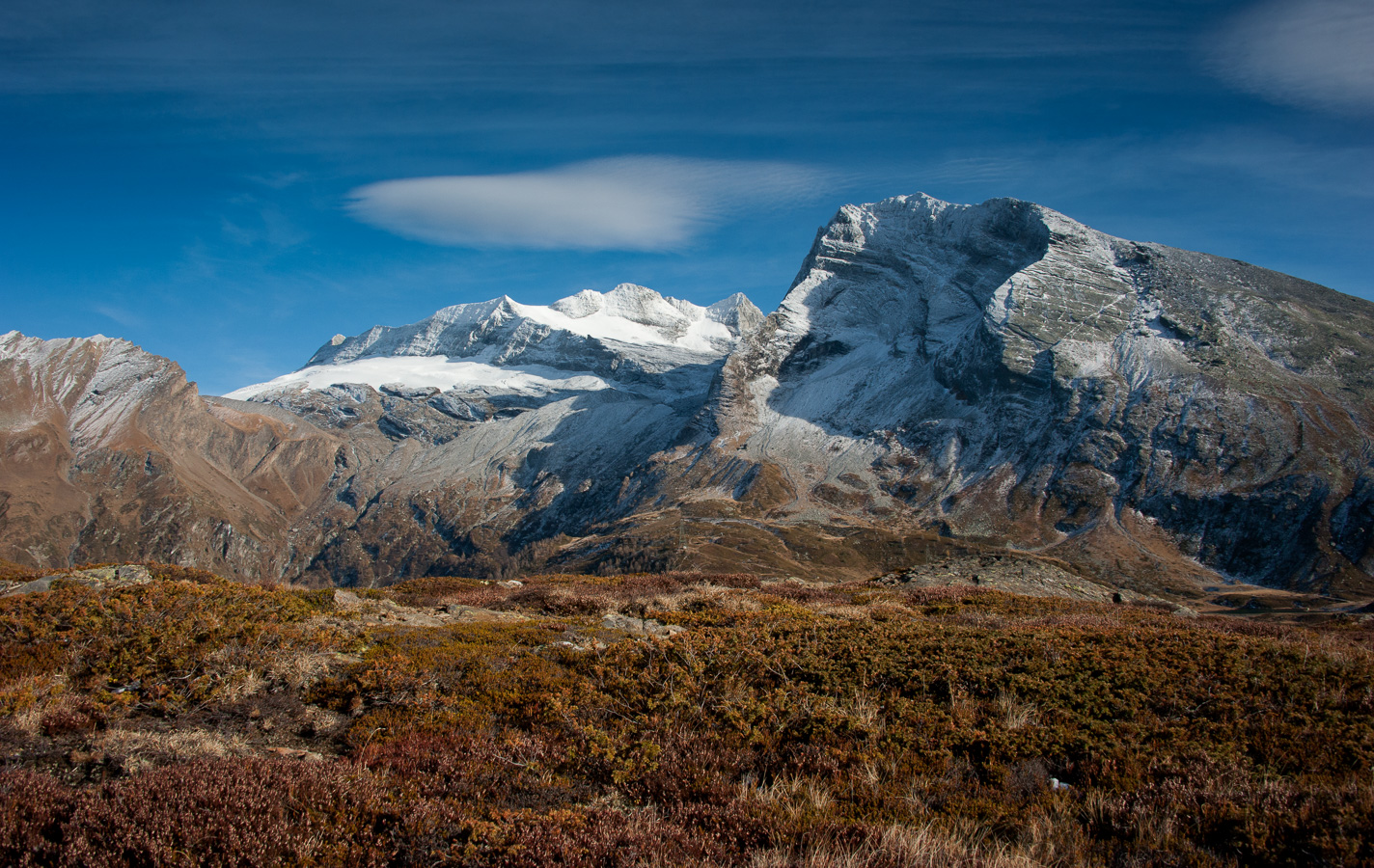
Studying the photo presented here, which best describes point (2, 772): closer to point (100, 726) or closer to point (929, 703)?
point (100, 726)

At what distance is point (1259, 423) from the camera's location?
187 metres

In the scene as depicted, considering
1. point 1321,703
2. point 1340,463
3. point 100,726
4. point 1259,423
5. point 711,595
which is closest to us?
point 100,726

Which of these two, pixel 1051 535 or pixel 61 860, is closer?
pixel 61 860

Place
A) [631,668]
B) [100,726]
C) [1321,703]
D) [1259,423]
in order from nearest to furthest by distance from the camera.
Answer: [100,726] < [1321,703] < [631,668] < [1259,423]

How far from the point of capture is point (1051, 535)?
190 m

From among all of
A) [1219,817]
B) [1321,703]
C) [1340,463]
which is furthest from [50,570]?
[1340,463]

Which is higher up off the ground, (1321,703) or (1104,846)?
(1321,703)

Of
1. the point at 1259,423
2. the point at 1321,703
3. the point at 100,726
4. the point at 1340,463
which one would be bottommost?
the point at 100,726

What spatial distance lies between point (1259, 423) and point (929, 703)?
232 m

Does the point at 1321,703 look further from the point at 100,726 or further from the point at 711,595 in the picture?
the point at 100,726

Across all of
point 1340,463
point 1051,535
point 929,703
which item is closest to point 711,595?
point 929,703

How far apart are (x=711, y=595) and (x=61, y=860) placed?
1967 cm

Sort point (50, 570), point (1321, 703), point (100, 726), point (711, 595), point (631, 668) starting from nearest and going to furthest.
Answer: point (100, 726) < point (1321, 703) < point (631, 668) < point (50, 570) < point (711, 595)

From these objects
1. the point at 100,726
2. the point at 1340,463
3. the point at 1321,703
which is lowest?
the point at 100,726
